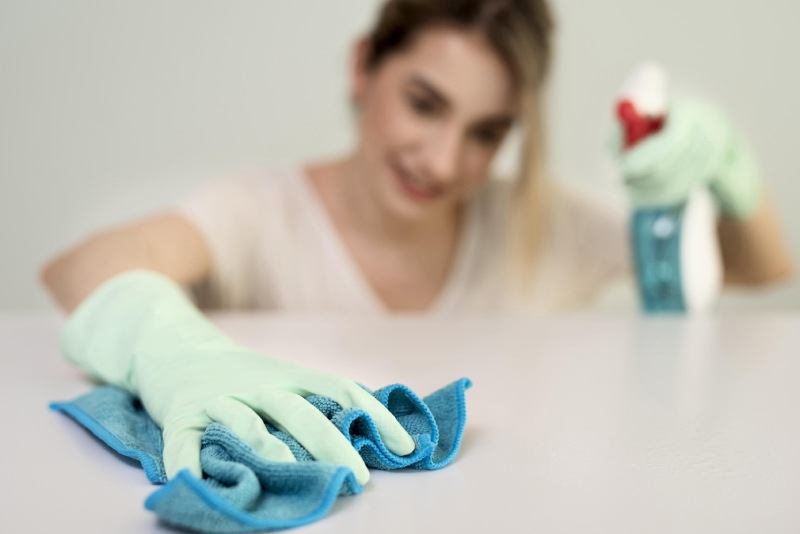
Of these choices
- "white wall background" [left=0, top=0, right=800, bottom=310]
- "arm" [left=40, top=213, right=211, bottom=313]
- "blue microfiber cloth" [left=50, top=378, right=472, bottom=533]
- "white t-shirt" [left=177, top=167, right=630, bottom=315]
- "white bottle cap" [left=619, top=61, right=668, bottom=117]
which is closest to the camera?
"blue microfiber cloth" [left=50, top=378, right=472, bottom=533]

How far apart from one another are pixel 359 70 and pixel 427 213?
28 cm

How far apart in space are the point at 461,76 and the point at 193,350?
0.81m

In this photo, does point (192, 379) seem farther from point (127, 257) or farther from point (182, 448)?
point (127, 257)

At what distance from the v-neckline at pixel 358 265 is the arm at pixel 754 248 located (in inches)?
17.0

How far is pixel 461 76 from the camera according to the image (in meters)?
1.28

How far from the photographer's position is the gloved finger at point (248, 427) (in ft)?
1.30

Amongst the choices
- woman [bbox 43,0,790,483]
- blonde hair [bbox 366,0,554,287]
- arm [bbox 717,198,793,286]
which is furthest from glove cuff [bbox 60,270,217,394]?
arm [bbox 717,198,793,286]

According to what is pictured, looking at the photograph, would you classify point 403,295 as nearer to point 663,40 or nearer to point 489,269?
point 489,269

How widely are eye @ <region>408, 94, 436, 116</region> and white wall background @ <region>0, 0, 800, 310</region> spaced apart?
0.82 metres

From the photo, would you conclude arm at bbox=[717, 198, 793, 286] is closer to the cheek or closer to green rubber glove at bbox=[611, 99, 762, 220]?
green rubber glove at bbox=[611, 99, 762, 220]

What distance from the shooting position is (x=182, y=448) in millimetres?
399

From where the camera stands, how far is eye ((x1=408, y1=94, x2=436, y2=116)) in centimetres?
131

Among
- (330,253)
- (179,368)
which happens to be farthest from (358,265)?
(179,368)

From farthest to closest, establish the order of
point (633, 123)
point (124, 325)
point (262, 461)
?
point (633, 123) → point (124, 325) → point (262, 461)
